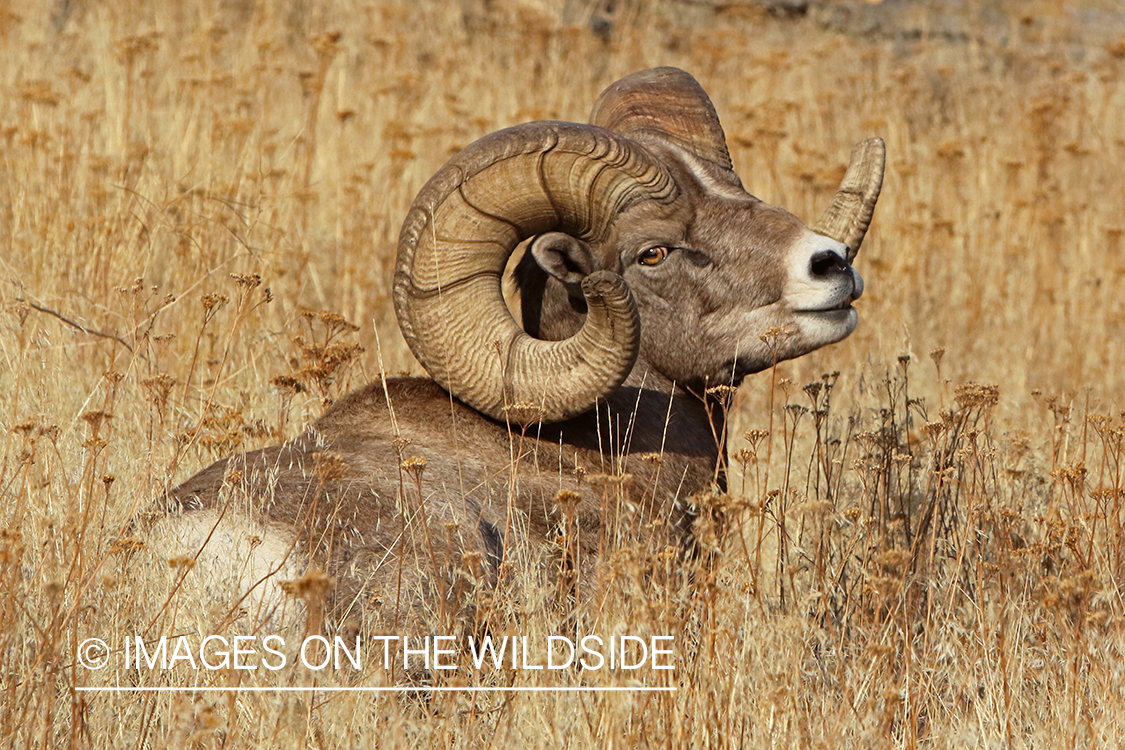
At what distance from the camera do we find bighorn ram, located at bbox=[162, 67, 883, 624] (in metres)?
4.60

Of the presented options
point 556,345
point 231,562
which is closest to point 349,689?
point 231,562

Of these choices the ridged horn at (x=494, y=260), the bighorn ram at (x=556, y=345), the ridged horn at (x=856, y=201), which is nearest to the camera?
the bighorn ram at (x=556, y=345)

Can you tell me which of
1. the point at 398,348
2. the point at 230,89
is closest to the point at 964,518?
the point at 398,348

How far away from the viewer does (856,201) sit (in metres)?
5.73

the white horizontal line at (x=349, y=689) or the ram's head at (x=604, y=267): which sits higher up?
the ram's head at (x=604, y=267)

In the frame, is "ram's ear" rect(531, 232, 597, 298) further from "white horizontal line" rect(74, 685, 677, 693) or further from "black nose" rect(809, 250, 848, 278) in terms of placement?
"white horizontal line" rect(74, 685, 677, 693)

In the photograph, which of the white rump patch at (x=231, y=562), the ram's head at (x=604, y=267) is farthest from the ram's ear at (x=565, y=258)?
the white rump patch at (x=231, y=562)

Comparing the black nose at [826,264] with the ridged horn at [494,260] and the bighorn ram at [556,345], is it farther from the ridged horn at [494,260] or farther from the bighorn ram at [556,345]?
the ridged horn at [494,260]

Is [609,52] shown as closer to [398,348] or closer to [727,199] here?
[398,348]

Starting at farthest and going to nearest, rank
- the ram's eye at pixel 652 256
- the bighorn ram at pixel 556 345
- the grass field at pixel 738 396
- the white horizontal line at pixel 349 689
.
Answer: the ram's eye at pixel 652 256 < the bighorn ram at pixel 556 345 < the grass field at pixel 738 396 < the white horizontal line at pixel 349 689

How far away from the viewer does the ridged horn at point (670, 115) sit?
594cm

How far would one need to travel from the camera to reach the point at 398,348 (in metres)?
8.23

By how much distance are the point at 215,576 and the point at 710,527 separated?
1.64m

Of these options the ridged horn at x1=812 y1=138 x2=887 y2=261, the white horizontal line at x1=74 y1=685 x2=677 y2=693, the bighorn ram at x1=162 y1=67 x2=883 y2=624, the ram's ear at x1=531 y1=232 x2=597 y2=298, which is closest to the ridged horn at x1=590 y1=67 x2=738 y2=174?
the bighorn ram at x1=162 y1=67 x2=883 y2=624
